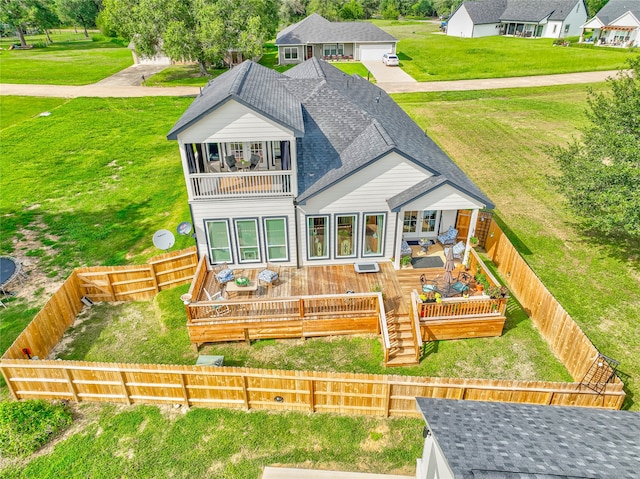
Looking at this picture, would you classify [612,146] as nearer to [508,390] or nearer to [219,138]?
[508,390]

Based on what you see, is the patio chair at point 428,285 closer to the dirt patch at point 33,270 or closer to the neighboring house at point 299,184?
the neighboring house at point 299,184

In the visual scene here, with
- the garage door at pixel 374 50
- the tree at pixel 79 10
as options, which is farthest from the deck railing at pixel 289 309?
the tree at pixel 79 10

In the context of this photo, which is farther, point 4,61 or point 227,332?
point 4,61

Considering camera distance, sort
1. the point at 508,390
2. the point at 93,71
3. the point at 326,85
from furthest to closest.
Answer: the point at 93,71
the point at 326,85
the point at 508,390

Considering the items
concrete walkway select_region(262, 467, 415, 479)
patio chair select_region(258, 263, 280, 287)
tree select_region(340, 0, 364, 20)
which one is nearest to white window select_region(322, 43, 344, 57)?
tree select_region(340, 0, 364, 20)

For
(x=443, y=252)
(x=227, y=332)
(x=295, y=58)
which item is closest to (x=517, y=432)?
(x=227, y=332)

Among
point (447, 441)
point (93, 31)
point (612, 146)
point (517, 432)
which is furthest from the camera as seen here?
point (93, 31)
